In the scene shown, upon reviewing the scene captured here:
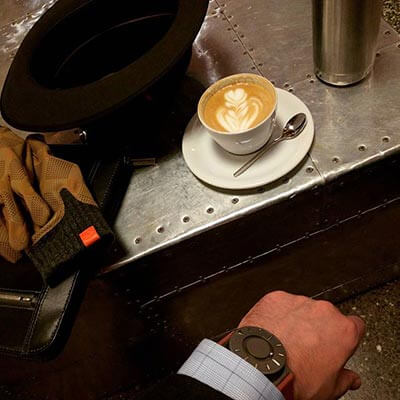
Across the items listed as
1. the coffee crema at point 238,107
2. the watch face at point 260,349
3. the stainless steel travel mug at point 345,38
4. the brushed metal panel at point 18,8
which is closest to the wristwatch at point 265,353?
the watch face at point 260,349

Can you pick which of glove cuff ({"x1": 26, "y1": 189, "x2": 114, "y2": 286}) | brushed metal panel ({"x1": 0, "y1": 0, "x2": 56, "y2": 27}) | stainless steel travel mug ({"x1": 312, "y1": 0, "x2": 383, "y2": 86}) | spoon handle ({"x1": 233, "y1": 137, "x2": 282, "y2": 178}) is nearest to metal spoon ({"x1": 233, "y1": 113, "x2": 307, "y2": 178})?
spoon handle ({"x1": 233, "y1": 137, "x2": 282, "y2": 178})

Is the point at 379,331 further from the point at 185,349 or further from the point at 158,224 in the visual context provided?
the point at 158,224

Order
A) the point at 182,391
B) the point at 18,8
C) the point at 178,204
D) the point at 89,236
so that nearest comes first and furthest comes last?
the point at 182,391 < the point at 89,236 < the point at 178,204 < the point at 18,8

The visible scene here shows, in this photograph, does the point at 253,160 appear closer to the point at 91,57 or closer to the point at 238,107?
the point at 238,107

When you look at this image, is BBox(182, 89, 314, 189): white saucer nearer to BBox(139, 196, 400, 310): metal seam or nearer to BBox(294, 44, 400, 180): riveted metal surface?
BBox(294, 44, 400, 180): riveted metal surface

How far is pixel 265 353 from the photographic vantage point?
60cm

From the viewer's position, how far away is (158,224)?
0.73m

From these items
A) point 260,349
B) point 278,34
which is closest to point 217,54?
point 278,34

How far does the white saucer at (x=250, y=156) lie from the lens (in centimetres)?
69

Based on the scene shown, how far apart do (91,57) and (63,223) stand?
332 mm

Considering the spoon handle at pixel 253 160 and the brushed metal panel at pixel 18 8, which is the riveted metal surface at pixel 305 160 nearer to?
the spoon handle at pixel 253 160

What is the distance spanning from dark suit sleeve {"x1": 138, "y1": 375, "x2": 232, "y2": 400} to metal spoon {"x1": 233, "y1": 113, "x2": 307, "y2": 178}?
0.99 ft

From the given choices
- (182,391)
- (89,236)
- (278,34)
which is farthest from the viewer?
(278,34)

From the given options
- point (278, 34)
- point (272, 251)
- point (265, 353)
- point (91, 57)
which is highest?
point (91, 57)
